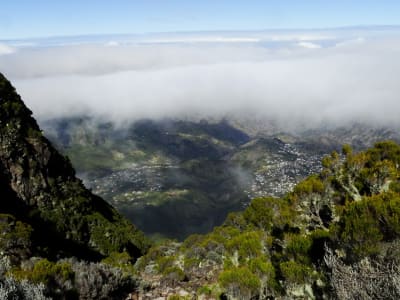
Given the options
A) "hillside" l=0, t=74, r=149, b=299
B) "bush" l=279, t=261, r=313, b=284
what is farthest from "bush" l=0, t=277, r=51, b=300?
"hillside" l=0, t=74, r=149, b=299

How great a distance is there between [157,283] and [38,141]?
248ft

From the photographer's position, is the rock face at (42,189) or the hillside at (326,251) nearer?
the hillside at (326,251)

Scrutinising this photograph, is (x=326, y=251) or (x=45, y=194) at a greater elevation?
(x=326, y=251)

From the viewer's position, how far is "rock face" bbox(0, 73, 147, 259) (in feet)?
254

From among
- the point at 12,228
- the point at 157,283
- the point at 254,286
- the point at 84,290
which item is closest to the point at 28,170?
the point at 12,228

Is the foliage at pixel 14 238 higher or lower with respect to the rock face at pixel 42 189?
higher

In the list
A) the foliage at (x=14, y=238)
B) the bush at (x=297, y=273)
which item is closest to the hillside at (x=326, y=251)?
the bush at (x=297, y=273)

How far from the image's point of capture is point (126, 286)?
23875 mm

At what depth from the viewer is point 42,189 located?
85.1 meters

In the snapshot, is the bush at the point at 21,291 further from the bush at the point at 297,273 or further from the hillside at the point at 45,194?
the hillside at the point at 45,194

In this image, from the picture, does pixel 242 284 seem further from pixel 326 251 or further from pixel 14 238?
pixel 14 238

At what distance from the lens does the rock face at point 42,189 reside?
7738 cm

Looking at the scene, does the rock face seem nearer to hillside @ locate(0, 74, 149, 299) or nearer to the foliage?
hillside @ locate(0, 74, 149, 299)

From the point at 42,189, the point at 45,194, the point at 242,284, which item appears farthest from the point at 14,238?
the point at 45,194
